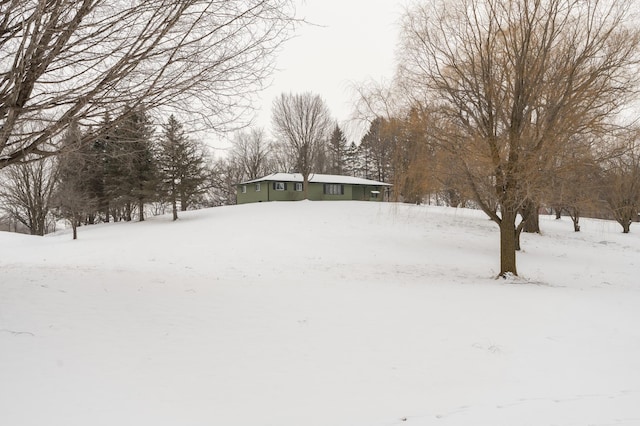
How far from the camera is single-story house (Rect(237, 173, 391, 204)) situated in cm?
3788

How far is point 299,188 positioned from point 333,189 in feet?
13.6

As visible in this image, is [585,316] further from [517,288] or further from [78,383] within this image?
[78,383]

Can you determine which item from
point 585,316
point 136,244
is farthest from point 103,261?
point 585,316

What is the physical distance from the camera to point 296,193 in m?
39.3

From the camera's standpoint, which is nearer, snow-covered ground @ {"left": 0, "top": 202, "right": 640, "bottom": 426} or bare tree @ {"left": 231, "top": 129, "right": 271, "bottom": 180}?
snow-covered ground @ {"left": 0, "top": 202, "right": 640, "bottom": 426}

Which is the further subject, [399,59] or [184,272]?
[399,59]

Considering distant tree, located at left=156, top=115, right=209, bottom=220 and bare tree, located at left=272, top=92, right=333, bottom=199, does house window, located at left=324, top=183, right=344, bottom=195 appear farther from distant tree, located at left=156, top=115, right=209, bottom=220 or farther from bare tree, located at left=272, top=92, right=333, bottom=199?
distant tree, located at left=156, top=115, right=209, bottom=220

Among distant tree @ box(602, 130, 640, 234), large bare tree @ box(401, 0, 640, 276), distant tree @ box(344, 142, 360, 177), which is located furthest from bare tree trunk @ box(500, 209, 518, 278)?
distant tree @ box(344, 142, 360, 177)

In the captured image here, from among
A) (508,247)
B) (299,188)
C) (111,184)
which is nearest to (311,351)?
(508,247)

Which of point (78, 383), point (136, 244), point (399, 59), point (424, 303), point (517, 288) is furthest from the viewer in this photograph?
point (136, 244)

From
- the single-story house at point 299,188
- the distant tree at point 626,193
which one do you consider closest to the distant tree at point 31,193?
the single-story house at point 299,188

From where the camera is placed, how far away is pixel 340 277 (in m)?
10.3

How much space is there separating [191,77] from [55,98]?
1.69m

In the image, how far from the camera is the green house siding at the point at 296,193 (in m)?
37.8
